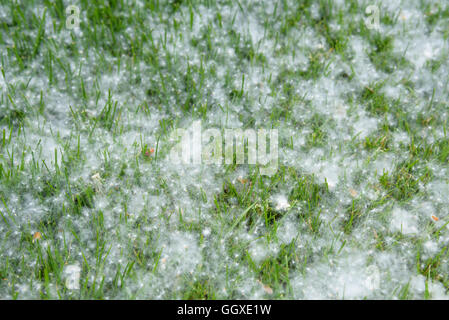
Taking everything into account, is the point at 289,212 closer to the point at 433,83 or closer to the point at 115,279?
the point at 115,279

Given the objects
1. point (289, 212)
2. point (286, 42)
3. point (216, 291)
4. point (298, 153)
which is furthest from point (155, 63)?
point (216, 291)

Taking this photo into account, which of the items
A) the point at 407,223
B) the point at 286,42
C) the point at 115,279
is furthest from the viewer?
the point at 286,42

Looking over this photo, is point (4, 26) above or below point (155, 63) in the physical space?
above

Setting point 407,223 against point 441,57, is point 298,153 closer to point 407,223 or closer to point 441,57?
point 407,223

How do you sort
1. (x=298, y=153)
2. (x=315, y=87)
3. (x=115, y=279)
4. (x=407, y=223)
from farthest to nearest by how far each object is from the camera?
(x=315, y=87) < (x=298, y=153) < (x=407, y=223) < (x=115, y=279)

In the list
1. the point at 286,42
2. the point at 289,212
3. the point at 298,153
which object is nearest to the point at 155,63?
the point at 286,42

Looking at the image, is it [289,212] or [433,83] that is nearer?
[289,212]
